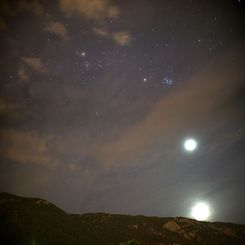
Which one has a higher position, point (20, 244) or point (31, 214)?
point (31, 214)

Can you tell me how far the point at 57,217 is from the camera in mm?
190750

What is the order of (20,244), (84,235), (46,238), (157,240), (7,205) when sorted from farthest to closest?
(157,240)
(7,205)
(84,235)
(46,238)
(20,244)

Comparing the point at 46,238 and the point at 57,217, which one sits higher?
the point at 57,217

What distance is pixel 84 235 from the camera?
16888 centimetres

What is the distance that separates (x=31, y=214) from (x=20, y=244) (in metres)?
39.1

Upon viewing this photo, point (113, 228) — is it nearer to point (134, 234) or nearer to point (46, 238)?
point (134, 234)

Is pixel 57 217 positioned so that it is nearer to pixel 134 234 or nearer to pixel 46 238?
pixel 46 238

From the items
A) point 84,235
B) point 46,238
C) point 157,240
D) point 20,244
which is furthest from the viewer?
point 157,240

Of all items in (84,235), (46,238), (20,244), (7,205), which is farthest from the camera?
(7,205)

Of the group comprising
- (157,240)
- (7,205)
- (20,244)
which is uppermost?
(7,205)

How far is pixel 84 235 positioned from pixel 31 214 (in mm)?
36679

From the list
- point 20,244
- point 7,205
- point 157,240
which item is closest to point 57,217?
point 7,205

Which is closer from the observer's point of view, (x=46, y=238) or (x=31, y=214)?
(x=46, y=238)

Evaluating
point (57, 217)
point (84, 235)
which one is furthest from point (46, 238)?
point (57, 217)
